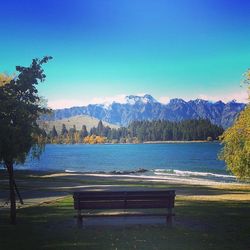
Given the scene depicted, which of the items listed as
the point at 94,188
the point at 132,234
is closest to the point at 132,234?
the point at 132,234

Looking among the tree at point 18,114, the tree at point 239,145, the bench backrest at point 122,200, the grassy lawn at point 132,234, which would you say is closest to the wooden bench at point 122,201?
the bench backrest at point 122,200

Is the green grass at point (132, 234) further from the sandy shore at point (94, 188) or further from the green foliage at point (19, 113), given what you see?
the sandy shore at point (94, 188)

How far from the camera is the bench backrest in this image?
13.7 m

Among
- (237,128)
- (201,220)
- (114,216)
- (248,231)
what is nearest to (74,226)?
Answer: (114,216)

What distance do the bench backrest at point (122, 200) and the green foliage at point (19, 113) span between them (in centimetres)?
261

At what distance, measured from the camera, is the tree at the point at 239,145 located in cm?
3103

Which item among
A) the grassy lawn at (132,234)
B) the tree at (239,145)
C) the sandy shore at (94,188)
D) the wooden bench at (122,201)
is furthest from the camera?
the tree at (239,145)

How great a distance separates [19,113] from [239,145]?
22.2 meters

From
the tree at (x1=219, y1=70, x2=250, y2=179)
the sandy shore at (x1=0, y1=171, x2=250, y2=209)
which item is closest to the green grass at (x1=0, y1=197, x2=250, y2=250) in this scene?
the sandy shore at (x1=0, y1=171, x2=250, y2=209)

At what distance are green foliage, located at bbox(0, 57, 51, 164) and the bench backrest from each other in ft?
8.58

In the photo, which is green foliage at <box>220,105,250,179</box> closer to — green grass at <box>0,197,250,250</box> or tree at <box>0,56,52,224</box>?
green grass at <box>0,197,250,250</box>

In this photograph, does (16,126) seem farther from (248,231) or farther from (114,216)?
(248,231)

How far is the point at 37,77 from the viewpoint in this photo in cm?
1482

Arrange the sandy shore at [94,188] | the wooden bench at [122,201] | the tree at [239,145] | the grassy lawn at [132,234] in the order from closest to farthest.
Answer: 1. the grassy lawn at [132,234]
2. the wooden bench at [122,201]
3. the sandy shore at [94,188]
4. the tree at [239,145]
